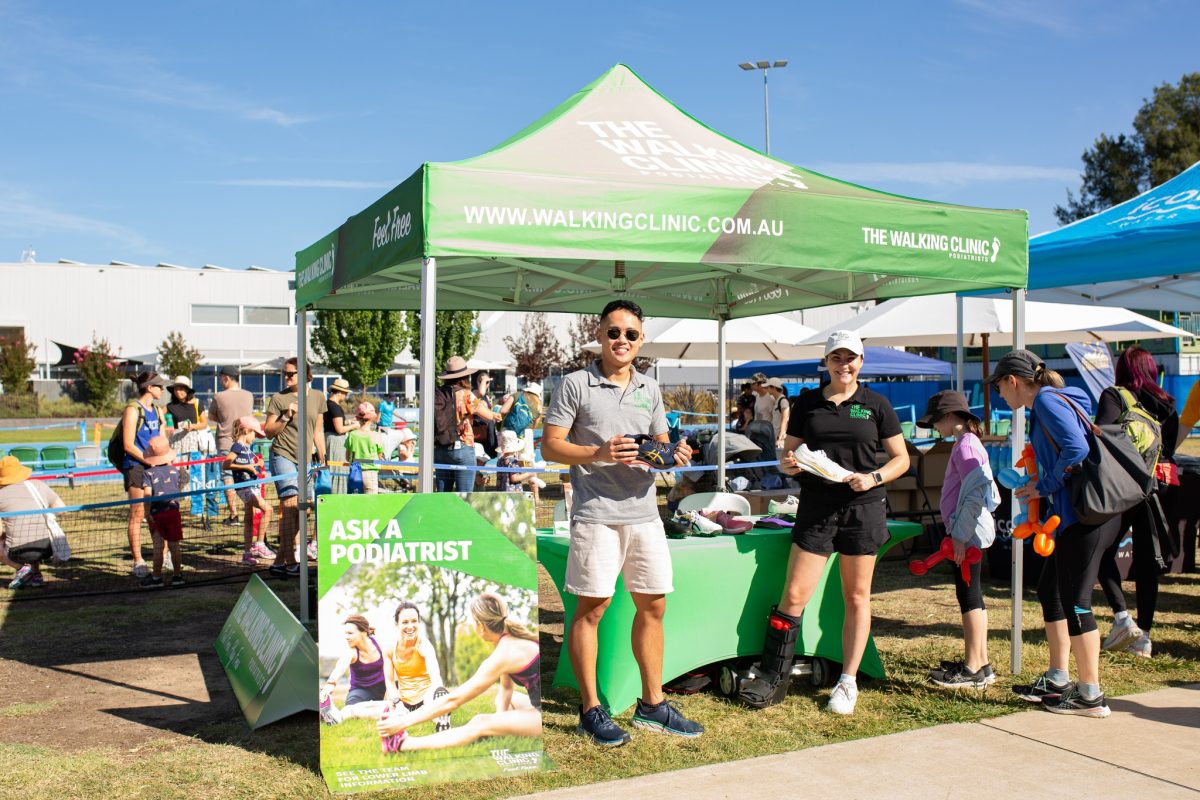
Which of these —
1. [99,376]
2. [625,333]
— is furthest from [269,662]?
[99,376]

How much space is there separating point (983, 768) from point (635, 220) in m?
2.83

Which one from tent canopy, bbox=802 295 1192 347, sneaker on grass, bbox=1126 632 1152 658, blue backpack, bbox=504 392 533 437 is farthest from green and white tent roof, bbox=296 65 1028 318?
tent canopy, bbox=802 295 1192 347

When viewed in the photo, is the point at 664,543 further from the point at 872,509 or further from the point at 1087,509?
the point at 1087,509

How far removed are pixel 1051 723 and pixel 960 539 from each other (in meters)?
0.94

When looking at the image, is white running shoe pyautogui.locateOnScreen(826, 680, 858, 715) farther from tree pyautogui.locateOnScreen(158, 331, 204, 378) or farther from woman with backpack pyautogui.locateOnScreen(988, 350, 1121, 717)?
tree pyautogui.locateOnScreen(158, 331, 204, 378)

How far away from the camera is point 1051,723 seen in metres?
4.71

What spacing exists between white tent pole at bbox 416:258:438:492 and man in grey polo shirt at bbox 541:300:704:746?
0.53 metres

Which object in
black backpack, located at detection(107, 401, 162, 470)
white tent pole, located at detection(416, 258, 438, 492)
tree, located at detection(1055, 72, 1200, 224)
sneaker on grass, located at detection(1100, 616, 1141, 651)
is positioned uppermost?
tree, located at detection(1055, 72, 1200, 224)

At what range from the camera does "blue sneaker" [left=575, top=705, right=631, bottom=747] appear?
448 centimetres

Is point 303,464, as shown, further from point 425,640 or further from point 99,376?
point 99,376

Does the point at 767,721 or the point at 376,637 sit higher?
the point at 376,637

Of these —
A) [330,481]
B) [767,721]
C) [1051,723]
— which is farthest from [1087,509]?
[330,481]

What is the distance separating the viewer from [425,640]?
4176 millimetres

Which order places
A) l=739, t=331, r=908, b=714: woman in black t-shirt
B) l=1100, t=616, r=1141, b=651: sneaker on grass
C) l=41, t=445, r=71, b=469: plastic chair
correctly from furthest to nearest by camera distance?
l=41, t=445, r=71, b=469: plastic chair, l=1100, t=616, r=1141, b=651: sneaker on grass, l=739, t=331, r=908, b=714: woman in black t-shirt
